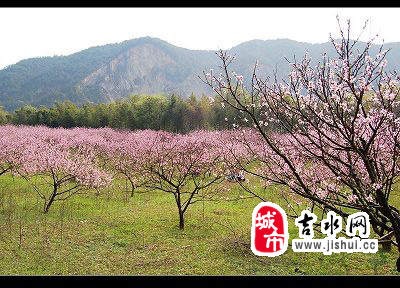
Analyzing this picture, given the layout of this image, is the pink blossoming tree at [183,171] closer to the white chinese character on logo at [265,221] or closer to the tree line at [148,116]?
the white chinese character on logo at [265,221]

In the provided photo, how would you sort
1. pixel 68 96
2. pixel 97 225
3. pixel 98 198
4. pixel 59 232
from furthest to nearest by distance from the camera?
pixel 68 96
pixel 98 198
pixel 97 225
pixel 59 232

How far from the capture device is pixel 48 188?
21.5 m

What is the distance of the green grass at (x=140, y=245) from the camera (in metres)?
10.2

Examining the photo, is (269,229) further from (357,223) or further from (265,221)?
(357,223)

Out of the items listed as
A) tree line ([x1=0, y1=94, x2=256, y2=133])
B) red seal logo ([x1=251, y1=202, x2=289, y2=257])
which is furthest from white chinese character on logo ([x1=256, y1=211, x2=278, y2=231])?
tree line ([x1=0, y1=94, x2=256, y2=133])

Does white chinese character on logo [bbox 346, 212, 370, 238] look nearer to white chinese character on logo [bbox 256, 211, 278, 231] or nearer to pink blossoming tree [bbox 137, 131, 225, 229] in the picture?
white chinese character on logo [bbox 256, 211, 278, 231]

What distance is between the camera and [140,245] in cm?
1249

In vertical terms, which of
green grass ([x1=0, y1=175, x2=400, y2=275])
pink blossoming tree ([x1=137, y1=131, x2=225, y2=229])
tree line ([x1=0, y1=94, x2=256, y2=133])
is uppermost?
tree line ([x1=0, y1=94, x2=256, y2=133])

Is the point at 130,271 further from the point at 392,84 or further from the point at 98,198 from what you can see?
the point at 98,198

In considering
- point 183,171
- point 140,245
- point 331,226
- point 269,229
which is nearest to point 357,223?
point 331,226

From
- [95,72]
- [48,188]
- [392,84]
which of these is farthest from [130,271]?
[95,72]

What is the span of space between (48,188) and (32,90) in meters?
152

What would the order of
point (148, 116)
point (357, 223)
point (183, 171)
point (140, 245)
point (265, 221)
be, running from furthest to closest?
point (148, 116) < point (183, 171) < point (140, 245) < point (265, 221) < point (357, 223)

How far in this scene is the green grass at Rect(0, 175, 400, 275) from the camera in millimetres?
10242
